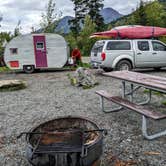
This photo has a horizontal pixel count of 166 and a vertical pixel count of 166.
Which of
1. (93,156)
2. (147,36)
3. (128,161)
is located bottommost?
(128,161)

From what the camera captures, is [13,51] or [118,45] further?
[13,51]

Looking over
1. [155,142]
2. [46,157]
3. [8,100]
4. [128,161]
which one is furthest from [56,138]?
[8,100]

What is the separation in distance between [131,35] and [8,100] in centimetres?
906

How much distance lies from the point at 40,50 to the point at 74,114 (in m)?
9.67

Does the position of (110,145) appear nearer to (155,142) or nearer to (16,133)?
(155,142)

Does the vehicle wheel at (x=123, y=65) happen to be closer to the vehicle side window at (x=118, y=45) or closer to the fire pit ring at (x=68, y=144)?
the vehicle side window at (x=118, y=45)

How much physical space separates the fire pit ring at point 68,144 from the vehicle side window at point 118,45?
9.24m

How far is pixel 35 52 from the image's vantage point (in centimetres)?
1548

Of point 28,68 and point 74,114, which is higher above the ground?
point 28,68

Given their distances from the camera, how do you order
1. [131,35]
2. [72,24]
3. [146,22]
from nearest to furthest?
[131,35]
[146,22]
[72,24]

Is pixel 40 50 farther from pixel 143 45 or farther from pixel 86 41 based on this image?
pixel 86 41

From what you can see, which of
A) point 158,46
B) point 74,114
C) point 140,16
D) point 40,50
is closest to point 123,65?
point 158,46

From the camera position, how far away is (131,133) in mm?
4977

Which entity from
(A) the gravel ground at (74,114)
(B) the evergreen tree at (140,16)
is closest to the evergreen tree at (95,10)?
(B) the evergreen tree at (140,16)
